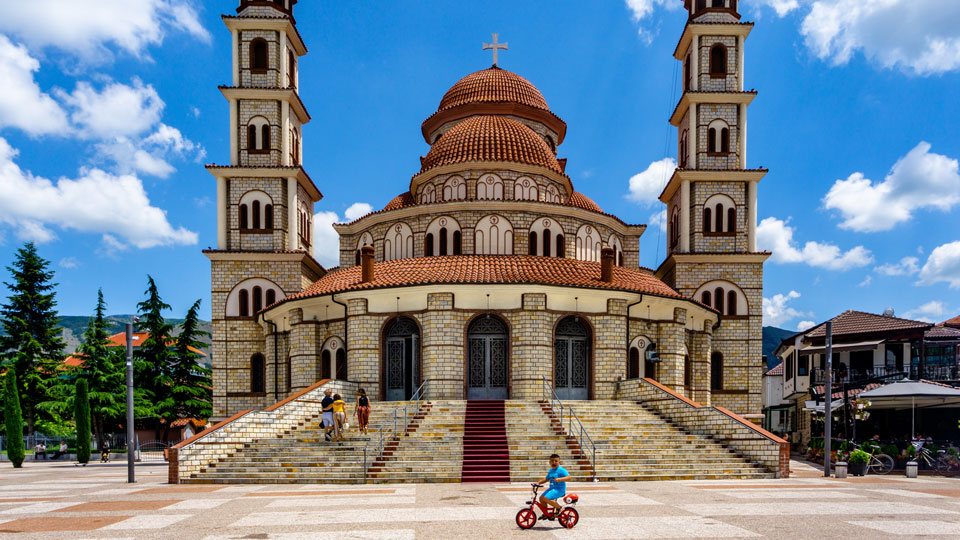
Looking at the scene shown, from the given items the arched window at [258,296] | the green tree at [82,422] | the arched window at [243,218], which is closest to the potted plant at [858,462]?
the arched window at [258,296]

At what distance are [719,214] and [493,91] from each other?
43.3ft

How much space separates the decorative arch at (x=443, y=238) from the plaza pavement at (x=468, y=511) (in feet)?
49.3

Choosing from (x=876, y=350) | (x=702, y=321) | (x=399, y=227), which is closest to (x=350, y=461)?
(x=399, y=227)

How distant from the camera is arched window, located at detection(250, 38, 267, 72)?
1396 inches

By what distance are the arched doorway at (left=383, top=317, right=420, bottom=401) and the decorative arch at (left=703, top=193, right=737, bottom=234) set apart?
16.3 meters

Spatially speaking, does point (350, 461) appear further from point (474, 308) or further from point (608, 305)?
point (608, 305)

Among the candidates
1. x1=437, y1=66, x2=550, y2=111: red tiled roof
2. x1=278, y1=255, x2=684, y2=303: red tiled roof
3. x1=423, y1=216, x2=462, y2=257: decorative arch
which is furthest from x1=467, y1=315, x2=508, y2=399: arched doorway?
x1=437, y1=66, x2=550, y2=111: red tiled roof

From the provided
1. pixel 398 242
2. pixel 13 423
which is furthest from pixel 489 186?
pixel 13 423

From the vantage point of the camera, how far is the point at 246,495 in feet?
49.9

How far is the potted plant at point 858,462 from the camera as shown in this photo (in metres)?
20.8

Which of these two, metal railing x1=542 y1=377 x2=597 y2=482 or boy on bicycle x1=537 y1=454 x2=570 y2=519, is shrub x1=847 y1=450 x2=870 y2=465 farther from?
boy on bicycle x1=537 y1=454 x2=570 y2=519

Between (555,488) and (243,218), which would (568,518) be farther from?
(243,218)

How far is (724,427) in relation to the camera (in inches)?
806

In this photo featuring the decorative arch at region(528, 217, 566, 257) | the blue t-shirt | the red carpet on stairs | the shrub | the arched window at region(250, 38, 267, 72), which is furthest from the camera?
the arched window at region(250, 38, 267, 72)
